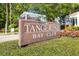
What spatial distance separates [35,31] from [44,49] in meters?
0.29

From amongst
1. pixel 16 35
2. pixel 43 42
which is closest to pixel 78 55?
pixel 43 42

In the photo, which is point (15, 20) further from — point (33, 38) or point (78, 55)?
point (78, 55)

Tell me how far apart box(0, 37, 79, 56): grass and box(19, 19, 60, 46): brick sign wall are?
89 mm

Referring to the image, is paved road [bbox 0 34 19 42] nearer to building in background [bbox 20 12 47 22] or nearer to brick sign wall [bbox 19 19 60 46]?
brick sign wall [bbox 19 19 60 46]

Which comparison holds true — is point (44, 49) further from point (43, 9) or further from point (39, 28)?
point (43, 9)

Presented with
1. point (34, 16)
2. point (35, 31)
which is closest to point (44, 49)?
point (35, 31)

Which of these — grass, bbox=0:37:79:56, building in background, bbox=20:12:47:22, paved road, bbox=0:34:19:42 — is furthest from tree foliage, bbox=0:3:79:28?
grass, bbox=0:37:79:56

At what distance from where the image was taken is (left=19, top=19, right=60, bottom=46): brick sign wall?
521 cm

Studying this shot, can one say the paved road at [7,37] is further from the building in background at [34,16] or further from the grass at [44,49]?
the building in background at [34,16]

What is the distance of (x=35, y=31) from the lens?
17.5ft

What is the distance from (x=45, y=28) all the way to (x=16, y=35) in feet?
1.48

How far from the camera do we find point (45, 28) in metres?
5.41

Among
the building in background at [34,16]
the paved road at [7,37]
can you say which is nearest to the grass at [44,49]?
the paved road at [7,37]

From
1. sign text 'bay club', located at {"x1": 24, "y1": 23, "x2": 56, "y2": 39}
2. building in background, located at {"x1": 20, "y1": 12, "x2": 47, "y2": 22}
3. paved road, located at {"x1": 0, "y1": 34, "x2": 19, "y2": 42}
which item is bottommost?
paved road, located at {"x1": 0, "y1": 34, "x2": 19, "y2": 42}
